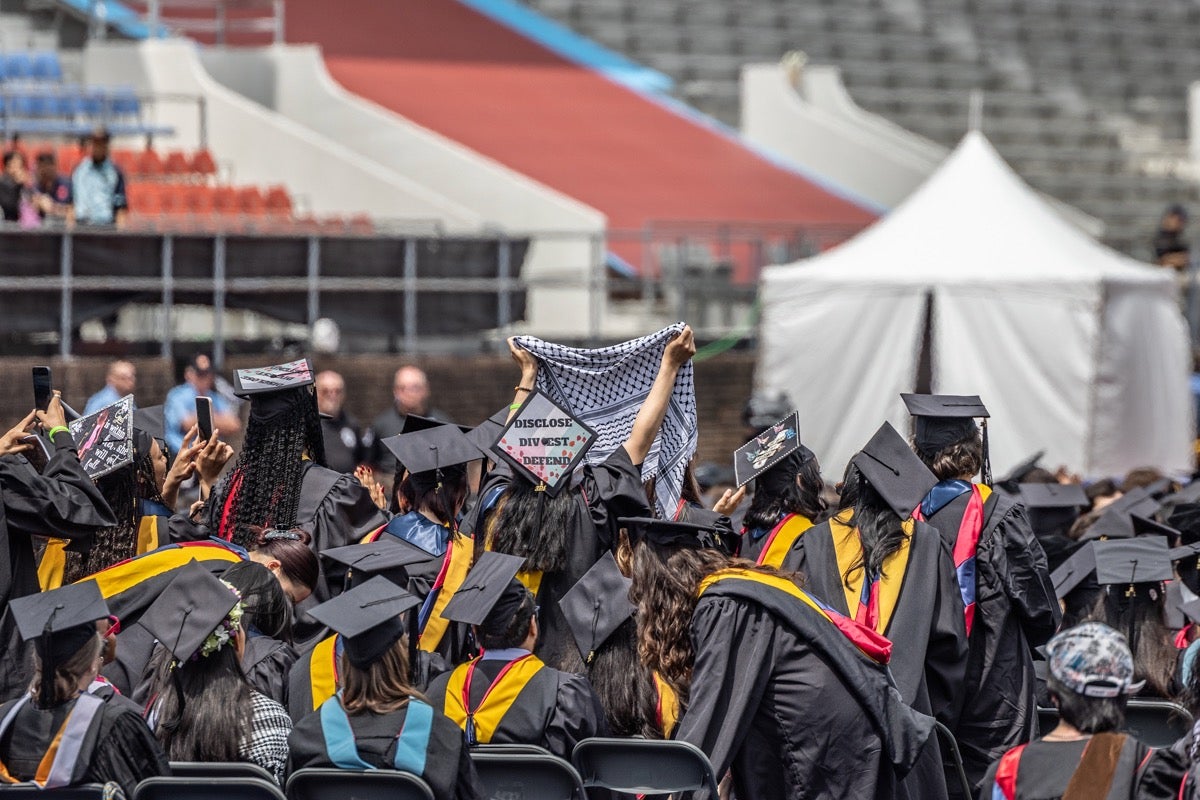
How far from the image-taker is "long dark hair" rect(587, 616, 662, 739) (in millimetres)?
4824

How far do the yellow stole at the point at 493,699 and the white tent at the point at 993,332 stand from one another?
971 centimetres

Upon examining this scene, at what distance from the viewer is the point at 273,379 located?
6234 millimetres

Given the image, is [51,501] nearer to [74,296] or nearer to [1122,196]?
[74,296]

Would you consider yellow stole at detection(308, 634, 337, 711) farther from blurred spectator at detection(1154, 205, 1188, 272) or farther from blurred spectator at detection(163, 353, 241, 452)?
blurred spectator at detection(1154, 205, 1188, 272)

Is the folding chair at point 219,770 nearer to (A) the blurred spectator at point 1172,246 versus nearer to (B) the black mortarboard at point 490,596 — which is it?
(B) the black mortarboard at point 490,596

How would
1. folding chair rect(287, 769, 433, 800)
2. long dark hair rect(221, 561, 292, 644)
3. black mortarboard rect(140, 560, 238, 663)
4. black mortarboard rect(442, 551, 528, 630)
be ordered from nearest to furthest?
1. folding chair rect(287, 769, 433, 800)
2. black mortarboard rect(140, 560, 238, 663)
3. black mortarboard rect(442, 551, 528, 630)
4. long dark hair rect(221, 561, 292, 644)

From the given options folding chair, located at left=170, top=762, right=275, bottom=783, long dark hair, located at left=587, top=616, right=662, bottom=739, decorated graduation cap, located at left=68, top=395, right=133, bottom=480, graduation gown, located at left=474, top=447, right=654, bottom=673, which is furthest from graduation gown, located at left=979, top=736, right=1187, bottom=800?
decorated graduation cap, located at left=68, top=395, right=133, bottom=480

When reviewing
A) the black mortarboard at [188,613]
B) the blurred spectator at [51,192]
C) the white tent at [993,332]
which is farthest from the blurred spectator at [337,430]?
the black mortarboard at [188,613]

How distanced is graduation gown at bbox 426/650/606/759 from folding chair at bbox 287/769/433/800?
1.58 ft

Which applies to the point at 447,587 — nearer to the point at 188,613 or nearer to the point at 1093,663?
the point at 188,613

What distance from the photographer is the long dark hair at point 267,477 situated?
20.3 feet

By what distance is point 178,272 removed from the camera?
13688mm

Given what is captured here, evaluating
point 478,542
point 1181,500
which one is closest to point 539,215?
point 1181,500

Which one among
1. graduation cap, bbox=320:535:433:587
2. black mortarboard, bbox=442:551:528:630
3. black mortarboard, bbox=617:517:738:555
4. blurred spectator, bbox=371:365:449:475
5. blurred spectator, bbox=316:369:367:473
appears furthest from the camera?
blurred spectator, bbox=371:365:449:475
